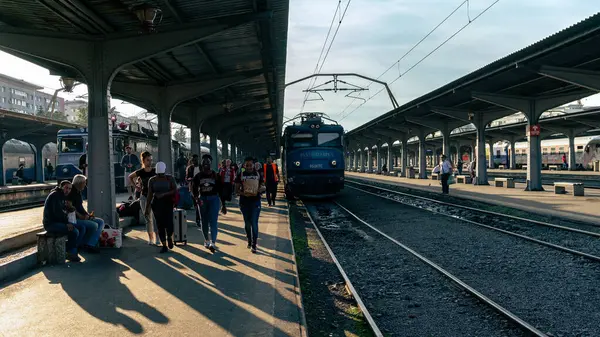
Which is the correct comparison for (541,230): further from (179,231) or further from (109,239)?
(109,239)

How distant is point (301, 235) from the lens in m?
12.9

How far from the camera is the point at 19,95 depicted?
320ft

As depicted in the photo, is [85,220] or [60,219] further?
[85,220]

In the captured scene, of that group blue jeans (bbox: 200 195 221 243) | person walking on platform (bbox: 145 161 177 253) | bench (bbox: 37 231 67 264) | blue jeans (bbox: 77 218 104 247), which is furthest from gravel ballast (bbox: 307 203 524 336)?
bench (bbox: 37 231 67 264)

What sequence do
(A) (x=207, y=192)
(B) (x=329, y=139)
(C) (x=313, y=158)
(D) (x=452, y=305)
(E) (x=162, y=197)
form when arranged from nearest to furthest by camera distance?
(D) (x=452, y=305)
(E) (x=162, y=197)
(A) (x=207, y=192)
(C) (x=313, y=158)
(B) (x=329, y=139)

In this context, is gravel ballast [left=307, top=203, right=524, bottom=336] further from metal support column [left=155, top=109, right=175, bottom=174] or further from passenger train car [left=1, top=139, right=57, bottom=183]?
passenger train car [left=1, top=139, right=57, bottom=183]

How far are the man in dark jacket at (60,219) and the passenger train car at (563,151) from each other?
183 feet

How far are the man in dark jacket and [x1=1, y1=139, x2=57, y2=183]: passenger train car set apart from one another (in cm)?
3142

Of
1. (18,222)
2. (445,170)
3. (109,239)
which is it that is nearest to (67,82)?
(18,222)

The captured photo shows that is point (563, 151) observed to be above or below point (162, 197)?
above

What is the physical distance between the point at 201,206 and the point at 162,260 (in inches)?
49.9

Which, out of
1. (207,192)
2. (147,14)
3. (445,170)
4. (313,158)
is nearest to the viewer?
(207,192)

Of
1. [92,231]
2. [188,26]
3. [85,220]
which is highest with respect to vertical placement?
[188,26]

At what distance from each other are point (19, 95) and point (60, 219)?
10466 cm
